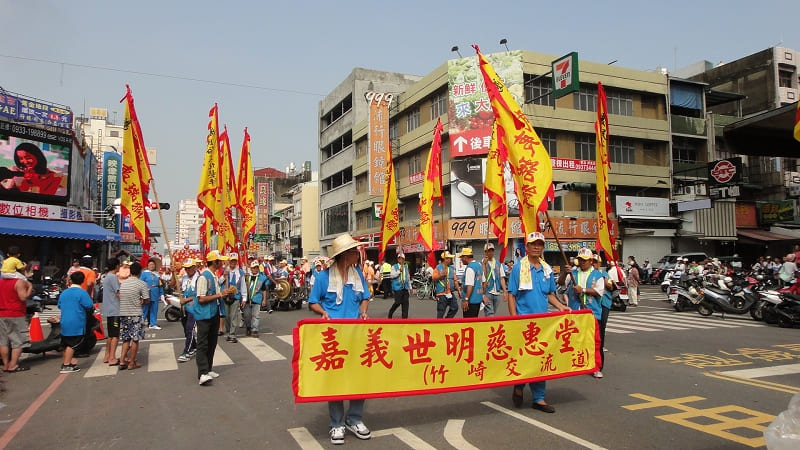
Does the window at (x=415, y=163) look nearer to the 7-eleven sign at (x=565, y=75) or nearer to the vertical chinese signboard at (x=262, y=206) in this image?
the 7-eleven sign at (x=565, y=75)

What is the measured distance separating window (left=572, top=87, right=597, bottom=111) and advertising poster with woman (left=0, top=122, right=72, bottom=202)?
2957cm

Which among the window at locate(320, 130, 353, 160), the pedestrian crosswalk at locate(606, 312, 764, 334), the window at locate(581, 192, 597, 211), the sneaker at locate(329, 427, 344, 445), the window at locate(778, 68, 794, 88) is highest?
the window at locate(778, 68, 794, 88)

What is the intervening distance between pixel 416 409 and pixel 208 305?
322cm

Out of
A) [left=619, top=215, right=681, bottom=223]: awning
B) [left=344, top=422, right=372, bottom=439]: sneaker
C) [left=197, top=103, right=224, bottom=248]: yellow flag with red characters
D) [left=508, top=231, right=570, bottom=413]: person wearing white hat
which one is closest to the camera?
[left=344, top=422, right=372, bottom=439]: sneaker

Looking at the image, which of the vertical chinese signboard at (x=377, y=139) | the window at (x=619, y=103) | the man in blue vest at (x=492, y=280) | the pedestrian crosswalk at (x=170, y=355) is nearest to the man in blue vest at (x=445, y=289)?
the man in blue vest at (x=492, y=280)

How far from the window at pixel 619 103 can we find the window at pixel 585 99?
1258 millimetres

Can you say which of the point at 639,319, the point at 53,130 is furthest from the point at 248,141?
the point at 53,130

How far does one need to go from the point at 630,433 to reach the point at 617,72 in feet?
111

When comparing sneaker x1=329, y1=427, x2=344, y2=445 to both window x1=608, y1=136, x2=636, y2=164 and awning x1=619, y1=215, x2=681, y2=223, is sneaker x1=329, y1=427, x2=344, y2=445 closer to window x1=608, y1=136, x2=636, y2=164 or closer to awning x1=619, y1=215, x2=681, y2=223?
awning x1=619, y1=215, x2=681, y2=223

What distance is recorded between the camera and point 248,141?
1534 centimetres

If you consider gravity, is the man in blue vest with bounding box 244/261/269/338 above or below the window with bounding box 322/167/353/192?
below

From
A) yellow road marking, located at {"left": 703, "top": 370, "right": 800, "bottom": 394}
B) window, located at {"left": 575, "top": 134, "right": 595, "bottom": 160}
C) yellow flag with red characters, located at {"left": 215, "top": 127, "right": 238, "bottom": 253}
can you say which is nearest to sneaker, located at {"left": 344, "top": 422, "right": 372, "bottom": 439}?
yellow road marking, located at {"left": 703, "top": 370, "right": 800, "bottom": 394}

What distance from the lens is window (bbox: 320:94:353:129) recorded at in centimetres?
4700

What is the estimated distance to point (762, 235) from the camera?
3522 centimetres
